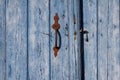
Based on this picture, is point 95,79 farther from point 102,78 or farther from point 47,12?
point 47,12

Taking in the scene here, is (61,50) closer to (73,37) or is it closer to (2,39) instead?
(73,37)

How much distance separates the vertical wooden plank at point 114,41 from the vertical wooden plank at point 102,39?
0.08 feet

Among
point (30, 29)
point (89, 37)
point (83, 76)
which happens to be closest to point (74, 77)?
point (83, 76)

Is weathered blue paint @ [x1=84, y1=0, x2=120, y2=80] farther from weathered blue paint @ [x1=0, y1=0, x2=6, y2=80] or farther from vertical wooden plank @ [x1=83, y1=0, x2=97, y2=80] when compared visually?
weathered blue paint @ [x1=0, y1=0, x2=6, y2=80]

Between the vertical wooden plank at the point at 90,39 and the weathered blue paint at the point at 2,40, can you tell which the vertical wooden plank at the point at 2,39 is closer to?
the weathered blue paint at the point at 2,40

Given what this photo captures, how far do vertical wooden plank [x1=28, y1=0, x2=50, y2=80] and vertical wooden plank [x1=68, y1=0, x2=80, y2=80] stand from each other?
14 cm

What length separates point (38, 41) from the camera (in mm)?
2012

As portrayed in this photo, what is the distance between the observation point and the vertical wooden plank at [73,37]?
2.03m

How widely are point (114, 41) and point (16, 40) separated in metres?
0.59

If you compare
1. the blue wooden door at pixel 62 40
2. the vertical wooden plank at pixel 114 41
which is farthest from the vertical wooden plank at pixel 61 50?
the vertical wooden plank at pixel 114 41

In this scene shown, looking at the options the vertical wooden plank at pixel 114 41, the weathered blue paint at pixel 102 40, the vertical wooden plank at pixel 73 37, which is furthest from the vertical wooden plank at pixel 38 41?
the vertical wooden plank at pixel 114 41

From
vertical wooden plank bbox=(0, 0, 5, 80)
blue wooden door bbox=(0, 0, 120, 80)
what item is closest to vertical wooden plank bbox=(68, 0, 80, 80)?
blue wooden door bbox=(0, 0, 120, 80)

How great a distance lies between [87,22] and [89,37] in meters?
0.09

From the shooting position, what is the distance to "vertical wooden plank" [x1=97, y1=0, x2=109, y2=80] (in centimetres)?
204
